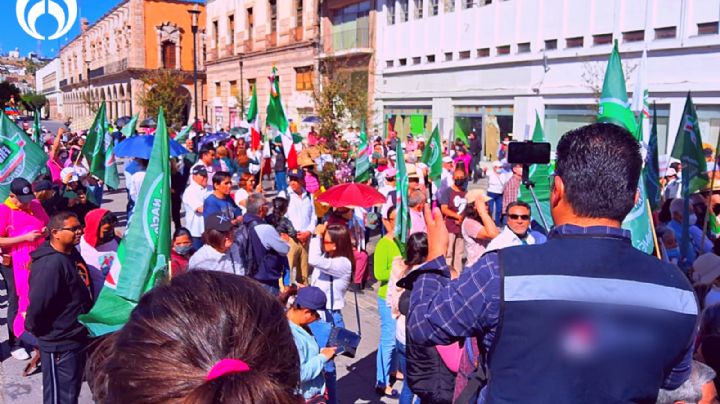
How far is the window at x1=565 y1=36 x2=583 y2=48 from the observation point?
786 inches

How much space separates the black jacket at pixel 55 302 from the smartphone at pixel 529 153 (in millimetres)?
3032

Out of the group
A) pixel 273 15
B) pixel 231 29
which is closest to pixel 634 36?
pixel 273 15

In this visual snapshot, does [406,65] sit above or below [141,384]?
above

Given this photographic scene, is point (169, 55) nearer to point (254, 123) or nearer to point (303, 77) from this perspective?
point (303, 77)

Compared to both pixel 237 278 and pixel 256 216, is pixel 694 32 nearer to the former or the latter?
pixel 256 216

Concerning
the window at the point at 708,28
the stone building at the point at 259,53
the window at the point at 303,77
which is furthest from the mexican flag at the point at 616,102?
the window at the point at 303,77

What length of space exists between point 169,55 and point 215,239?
57657 millimetres

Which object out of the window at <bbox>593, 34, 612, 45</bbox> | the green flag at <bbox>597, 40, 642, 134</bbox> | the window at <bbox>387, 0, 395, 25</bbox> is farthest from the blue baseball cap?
the window at <bbox>387, 0, 395, 25</bbox>

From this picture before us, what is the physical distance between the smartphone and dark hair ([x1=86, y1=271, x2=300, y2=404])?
77.6 inches

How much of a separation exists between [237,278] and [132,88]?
61581mm

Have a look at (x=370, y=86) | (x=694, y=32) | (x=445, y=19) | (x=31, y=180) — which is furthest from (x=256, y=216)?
(x=370, y=86)

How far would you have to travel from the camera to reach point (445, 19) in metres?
24.9

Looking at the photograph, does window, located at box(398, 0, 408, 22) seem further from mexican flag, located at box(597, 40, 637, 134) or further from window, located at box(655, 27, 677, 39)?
mexican flag, located at box(597, 40, 637, 134)

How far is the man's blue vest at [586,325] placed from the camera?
6.44 feet
